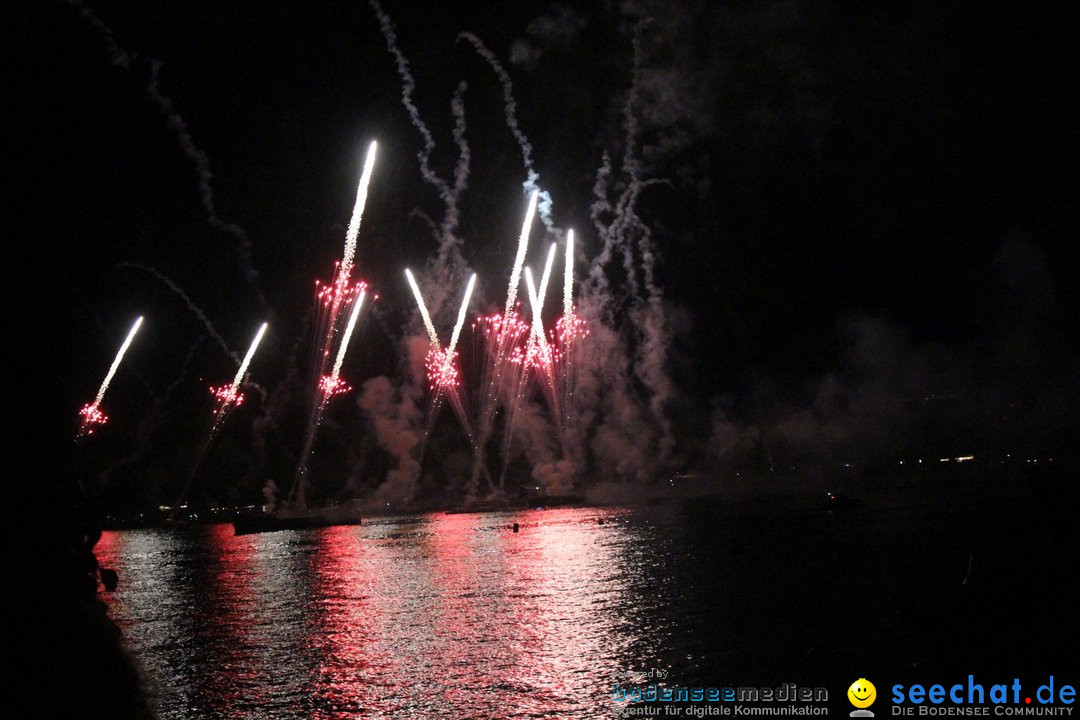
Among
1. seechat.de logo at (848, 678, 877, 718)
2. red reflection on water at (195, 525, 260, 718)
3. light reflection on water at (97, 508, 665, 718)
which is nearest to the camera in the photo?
seechat.de logo at (848, 678, 877, 718)

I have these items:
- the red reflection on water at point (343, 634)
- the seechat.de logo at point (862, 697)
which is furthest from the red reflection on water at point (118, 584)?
the seechat.de logo at point (862, 697)

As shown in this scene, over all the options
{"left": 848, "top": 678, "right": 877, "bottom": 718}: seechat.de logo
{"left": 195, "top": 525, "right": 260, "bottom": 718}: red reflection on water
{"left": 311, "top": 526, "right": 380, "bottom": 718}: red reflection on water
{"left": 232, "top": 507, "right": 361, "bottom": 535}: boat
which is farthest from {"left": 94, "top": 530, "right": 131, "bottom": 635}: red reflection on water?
{"left": 848, "top": 678, "right": 877, "bottom": 718}: seechat.de logo

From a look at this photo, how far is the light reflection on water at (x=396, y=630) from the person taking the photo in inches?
736

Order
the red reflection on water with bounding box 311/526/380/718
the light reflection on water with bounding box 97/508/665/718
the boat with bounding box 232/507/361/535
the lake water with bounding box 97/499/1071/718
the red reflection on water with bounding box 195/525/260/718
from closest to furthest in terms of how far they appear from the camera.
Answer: the light reflection on water with bounding box 97/508/665/718, the lake water with bounding box 97/499/1071/718, the red reflection on water with bounding box 311/526/380/718, the red reflection on water with bounding box 195/525/260/718, the boat with bounding box 232/507/361/535

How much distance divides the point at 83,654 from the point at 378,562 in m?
31.2

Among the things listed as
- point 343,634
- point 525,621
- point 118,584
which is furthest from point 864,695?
point 118,584

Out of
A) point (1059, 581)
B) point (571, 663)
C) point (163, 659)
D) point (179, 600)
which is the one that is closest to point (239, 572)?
point (179, 600)

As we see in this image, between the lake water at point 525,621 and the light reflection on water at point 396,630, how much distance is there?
9 cm

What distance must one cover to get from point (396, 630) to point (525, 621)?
13.9 feet

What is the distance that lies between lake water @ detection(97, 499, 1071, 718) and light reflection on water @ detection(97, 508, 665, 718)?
0.09m

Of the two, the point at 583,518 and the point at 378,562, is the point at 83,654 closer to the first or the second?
the point at 378,562

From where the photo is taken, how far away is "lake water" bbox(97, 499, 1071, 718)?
1884 centimetres

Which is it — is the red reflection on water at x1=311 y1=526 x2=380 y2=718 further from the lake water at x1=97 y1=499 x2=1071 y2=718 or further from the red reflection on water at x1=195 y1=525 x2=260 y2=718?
the red reflection on water at x1=195 y1=525 x2=260 y2=718

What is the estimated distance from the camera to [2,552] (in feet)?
58.3
